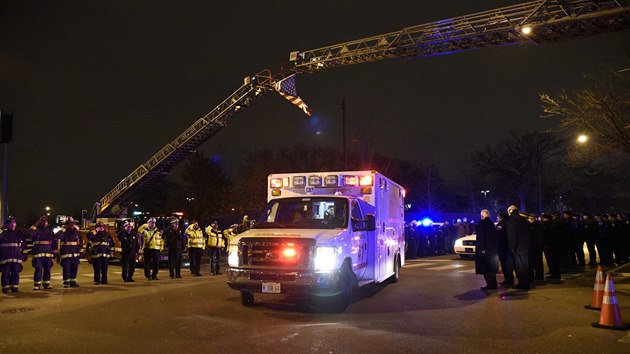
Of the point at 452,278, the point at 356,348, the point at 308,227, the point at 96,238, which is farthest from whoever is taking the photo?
the point at 452,278

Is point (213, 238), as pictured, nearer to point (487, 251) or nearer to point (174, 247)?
point (174, 247)

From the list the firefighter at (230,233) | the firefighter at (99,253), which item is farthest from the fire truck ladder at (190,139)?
the firefighter at (99,253)

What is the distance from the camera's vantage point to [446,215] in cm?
4544

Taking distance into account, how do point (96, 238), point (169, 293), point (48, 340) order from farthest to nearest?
point (96, 238) < point (169, 293) < point (48, 340)

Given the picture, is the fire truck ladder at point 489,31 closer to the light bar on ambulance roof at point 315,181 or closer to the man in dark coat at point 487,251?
the man in dark coat at point 487,251

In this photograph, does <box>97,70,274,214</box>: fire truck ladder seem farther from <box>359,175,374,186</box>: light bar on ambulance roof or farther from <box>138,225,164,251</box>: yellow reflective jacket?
<box>359,175,374,186</box>: light bar on ambulance roof

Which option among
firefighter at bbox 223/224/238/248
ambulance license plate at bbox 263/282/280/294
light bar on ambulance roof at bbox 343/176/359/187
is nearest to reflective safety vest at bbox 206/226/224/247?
firefighter at bbox 223/224/238/248

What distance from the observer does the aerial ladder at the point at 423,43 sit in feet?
54.4

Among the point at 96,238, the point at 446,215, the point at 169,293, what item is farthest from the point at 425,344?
the point at 446,215

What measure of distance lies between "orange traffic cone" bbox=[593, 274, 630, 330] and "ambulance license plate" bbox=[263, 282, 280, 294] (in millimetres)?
5237

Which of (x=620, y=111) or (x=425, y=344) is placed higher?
(x=620, y=111)

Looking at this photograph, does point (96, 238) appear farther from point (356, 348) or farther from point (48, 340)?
point (356, 348)

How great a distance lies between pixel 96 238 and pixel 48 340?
22.5 feet

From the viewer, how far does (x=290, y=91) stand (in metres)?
25.4
